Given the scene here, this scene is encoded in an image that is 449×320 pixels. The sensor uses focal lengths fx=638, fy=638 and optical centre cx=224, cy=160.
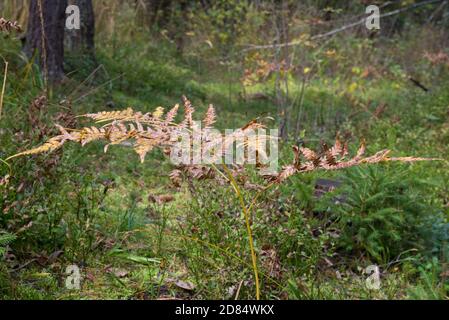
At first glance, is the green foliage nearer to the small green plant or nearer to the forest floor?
the forest floor

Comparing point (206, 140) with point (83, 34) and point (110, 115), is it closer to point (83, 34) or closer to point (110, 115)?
point (110, 115)

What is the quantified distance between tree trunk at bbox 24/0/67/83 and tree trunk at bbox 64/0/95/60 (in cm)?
82

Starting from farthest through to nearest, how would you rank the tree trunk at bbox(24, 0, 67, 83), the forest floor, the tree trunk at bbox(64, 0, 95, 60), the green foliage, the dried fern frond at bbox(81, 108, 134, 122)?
the tree trunk at bbox(64, 0, 95, 60) < the tree trunk at bbox(24, 0, 67, 83) < the green foliage < the forest floor < the dried fern frond at bbox(81, 108, 134, 122)

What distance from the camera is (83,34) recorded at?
7480 mm

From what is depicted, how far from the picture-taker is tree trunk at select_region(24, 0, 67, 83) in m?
6.36

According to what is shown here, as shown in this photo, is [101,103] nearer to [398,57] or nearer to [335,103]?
[335,103]

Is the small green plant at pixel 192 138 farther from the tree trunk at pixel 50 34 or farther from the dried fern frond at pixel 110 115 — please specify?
the tree trunk at pixel 50 34

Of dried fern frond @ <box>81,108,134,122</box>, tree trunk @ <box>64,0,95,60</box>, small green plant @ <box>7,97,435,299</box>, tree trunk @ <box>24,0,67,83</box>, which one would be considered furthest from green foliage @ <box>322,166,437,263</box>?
tree trunk @ <box>64,0,95,60</box>

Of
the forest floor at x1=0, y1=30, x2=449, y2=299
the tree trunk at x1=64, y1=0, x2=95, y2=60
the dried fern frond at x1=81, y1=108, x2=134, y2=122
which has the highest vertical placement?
the dried fern frond at x1=81, y1=108, x2=134, y2=122

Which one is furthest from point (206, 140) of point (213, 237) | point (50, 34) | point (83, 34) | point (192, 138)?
point (83, 34)

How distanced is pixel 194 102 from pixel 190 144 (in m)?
5.35

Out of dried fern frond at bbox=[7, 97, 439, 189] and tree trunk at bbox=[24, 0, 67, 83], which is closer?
dried fern frond at bbox=[7, 97, 439, 189]

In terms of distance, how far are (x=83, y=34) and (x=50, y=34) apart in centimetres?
106

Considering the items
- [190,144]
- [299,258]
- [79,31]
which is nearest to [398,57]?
[79,31]
